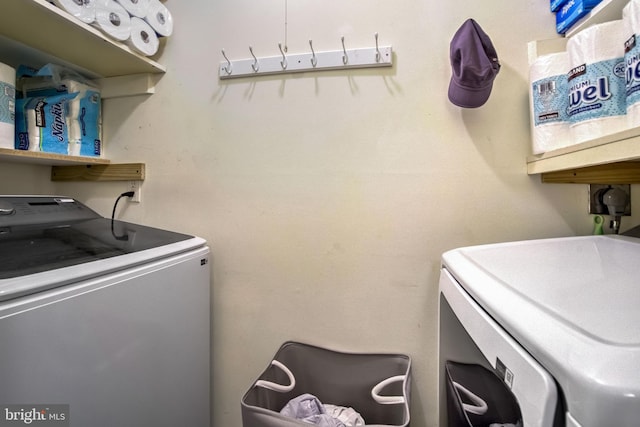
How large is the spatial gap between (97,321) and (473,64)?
4.00ft

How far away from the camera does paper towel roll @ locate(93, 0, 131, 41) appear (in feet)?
3.22

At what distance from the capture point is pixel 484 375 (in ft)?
1.69

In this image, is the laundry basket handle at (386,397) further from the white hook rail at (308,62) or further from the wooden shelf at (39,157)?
the wooden shelf at (39,157)

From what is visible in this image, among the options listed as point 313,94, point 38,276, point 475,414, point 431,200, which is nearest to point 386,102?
point 313,94

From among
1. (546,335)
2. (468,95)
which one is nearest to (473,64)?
(468,95)

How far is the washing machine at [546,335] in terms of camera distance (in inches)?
10.9

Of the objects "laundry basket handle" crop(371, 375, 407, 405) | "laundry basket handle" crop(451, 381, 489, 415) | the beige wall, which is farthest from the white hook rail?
"laundry basket handle" crop(371, 375, 407, 405)

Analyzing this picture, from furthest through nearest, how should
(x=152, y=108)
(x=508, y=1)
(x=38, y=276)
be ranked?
(x=152, y=108), (x=508, y=1), (x=38, y=276)

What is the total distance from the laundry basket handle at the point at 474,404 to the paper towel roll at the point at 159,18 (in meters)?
1.63

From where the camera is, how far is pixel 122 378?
0.69 meters

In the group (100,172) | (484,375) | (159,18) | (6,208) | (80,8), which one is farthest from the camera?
(100,172)

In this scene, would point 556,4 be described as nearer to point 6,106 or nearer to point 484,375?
point 484,375

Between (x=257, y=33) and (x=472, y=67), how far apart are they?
0.85m

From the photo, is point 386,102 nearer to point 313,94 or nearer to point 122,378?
point 313,94
